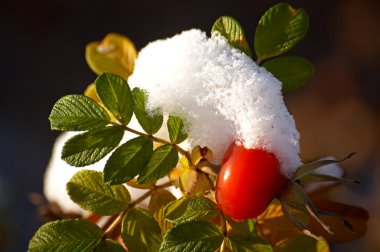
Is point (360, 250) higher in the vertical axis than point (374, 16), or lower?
lower

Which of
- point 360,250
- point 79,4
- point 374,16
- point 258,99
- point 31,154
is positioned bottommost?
point 360,250

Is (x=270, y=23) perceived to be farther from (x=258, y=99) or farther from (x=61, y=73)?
(x=61, y=73)

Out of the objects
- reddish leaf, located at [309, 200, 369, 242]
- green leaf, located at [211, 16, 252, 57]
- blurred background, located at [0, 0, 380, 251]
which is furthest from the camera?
blurred background, located at [0, 0, 380, 251]

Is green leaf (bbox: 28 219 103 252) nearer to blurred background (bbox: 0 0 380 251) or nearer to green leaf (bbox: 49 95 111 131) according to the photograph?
green leaf (bbox: 49 95 111 131)

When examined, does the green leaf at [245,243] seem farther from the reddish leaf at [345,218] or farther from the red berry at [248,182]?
the reddish leaf at [345,218]

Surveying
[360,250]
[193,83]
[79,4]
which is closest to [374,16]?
[360,250]

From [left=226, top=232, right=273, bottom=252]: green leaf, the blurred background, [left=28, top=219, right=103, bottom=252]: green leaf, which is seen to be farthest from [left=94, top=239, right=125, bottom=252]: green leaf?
the blurred background

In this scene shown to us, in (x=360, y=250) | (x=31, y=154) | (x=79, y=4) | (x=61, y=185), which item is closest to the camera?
(x=61, y=185)
